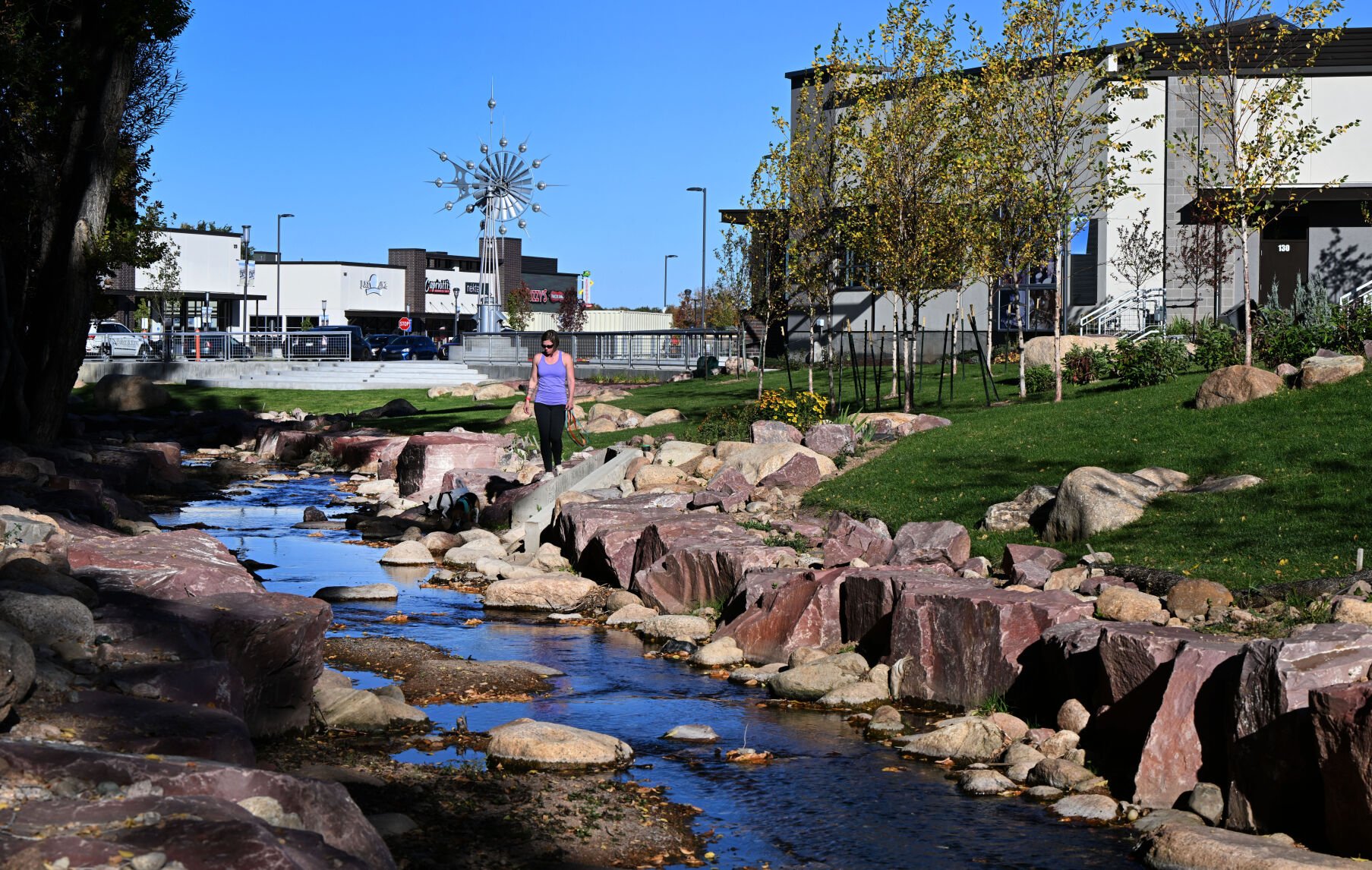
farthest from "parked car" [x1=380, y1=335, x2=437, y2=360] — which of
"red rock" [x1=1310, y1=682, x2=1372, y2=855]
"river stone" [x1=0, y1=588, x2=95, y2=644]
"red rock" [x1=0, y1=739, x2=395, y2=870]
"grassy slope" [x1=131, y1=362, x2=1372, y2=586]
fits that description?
"red rock" [x1=0, y1=739, x2=395, y2=870]

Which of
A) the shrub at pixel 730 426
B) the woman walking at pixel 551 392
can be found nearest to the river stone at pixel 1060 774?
the woman walking at pixel 551 392

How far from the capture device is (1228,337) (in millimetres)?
22250

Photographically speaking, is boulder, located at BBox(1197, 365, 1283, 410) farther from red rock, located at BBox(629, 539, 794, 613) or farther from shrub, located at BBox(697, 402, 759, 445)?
red rock, located at BBox(629, 539, 794, 613)

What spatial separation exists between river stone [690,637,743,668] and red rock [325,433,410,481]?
14877 mm

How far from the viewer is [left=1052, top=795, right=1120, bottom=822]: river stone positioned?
23.5ft

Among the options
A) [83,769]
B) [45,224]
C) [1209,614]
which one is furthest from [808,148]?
[83,769]

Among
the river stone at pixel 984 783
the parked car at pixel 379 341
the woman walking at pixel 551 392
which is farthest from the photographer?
the parked car at pixel 379 341

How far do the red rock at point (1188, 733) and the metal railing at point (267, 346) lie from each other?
4489 centimetres

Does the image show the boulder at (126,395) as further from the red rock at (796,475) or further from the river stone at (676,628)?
the river stone at (676,628)

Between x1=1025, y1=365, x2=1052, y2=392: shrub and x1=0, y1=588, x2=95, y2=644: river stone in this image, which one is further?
x1=1025, y1=365, x2=1052, y2=392: shrub

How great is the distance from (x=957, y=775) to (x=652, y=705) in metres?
2.30

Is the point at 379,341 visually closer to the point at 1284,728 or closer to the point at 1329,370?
the point at 1329,370

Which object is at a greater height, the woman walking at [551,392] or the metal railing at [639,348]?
the metal railing at [639,348]

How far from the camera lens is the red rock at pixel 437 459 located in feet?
70.6
